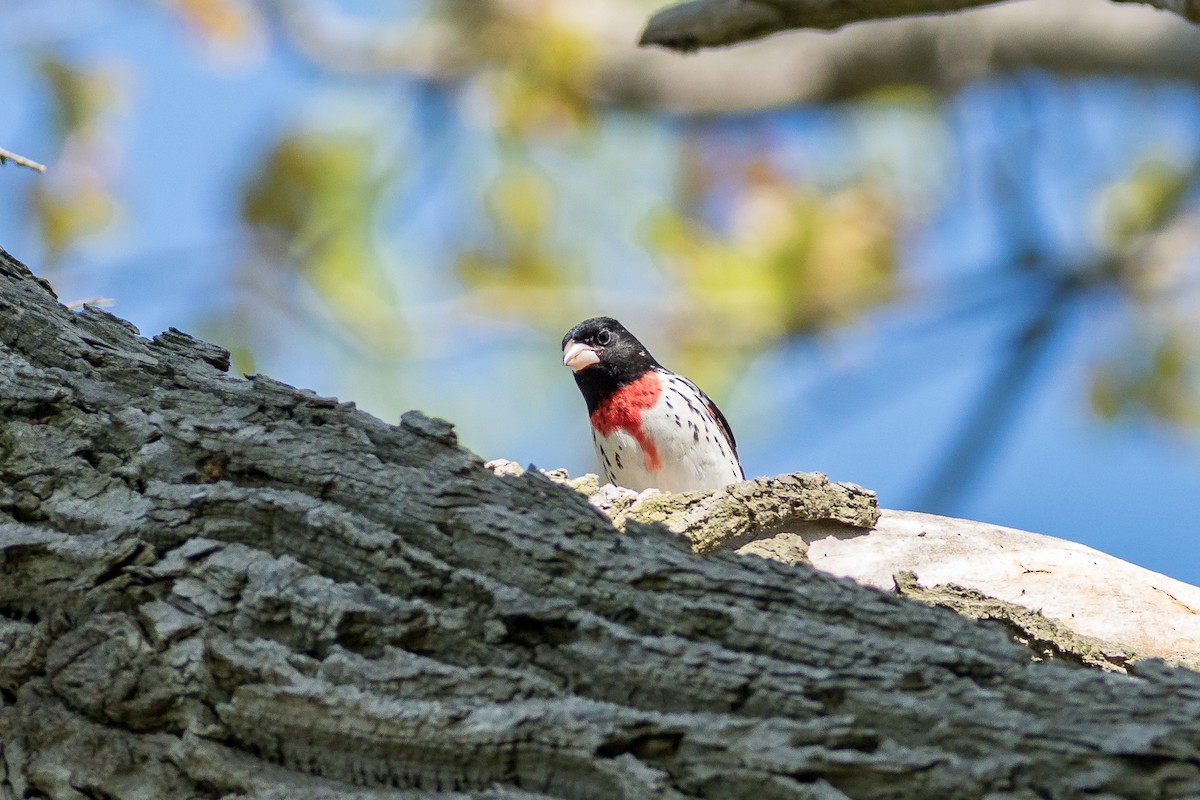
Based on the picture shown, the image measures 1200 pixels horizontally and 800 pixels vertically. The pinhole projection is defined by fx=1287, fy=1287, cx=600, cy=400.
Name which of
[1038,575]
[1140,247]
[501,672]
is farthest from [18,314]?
[1140,247]

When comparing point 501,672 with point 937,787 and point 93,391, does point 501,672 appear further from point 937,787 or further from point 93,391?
point 93,391

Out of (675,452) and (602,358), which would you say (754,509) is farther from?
(602,358)

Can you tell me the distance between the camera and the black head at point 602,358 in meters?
6.24

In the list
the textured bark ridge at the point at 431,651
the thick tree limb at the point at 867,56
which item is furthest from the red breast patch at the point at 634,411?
the textured bark ridge at the point at 431,651

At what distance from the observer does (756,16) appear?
355 centimetres

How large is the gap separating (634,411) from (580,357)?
17.8 inches

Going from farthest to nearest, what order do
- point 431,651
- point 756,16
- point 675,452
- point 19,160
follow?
point 675,452, point 756,16, point 19,160, point 431,651

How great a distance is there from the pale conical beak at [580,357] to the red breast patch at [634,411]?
20cm

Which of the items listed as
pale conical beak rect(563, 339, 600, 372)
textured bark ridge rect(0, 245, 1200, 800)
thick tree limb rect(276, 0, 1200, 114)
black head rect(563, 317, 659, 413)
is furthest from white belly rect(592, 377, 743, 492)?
textured bark ridge rect(0, 245, 1200, 800)

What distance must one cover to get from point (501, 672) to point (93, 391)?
1053 mm

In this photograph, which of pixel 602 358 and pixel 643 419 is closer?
pixel 643 419

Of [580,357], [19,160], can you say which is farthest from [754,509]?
[580,357]

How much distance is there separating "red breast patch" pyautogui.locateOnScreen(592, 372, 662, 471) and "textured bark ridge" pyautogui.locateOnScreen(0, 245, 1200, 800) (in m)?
3.53

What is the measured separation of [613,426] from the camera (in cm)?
604
